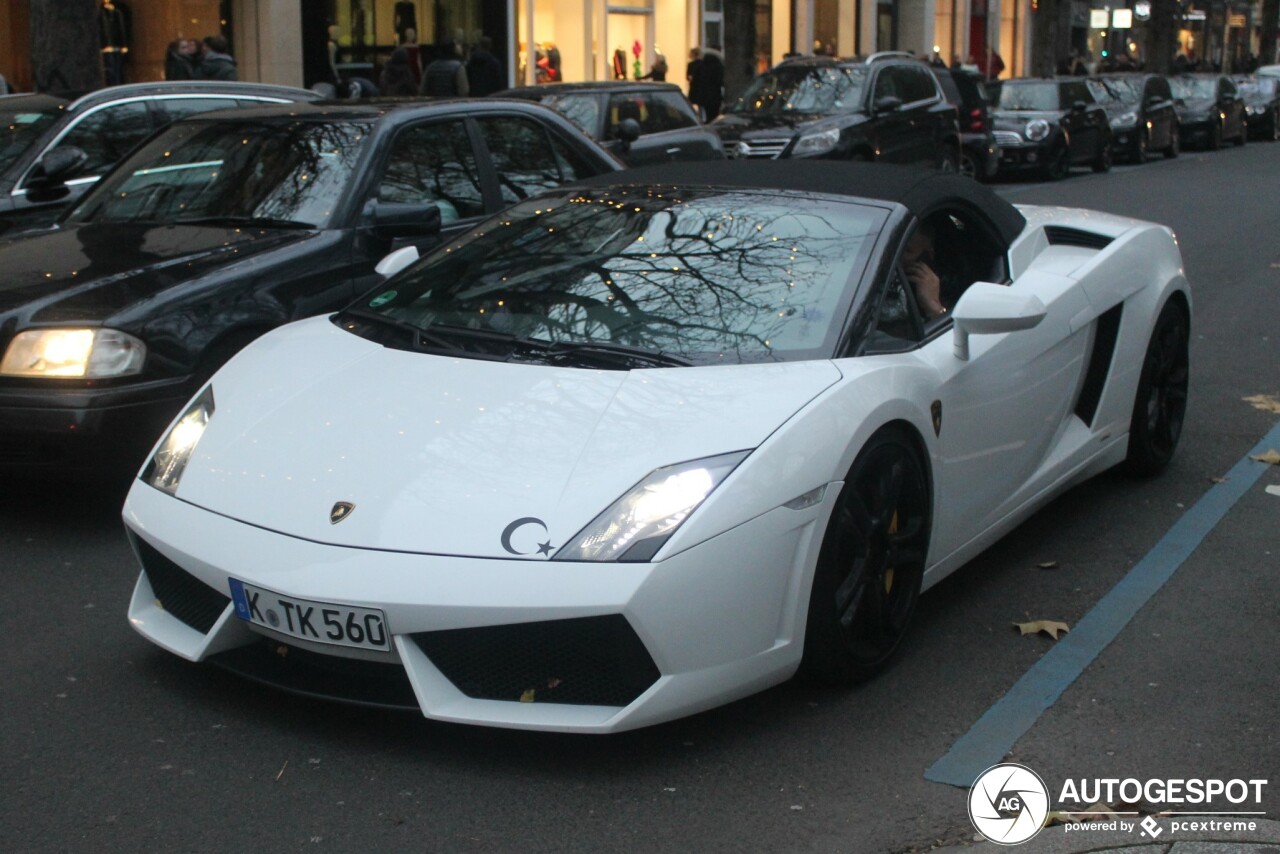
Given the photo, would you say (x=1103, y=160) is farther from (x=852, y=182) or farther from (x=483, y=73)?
(x=852, y=182)

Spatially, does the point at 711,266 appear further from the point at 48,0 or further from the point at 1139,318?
the point at 48,0

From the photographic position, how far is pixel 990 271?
5.53 meters

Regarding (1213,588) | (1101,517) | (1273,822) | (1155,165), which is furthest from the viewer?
(1155,165)

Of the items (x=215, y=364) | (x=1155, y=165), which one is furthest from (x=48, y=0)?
(x=1155, y=165)

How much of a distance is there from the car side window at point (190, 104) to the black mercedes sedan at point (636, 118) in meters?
4.64

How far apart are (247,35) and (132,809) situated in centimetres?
2014

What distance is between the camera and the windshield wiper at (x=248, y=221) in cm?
651

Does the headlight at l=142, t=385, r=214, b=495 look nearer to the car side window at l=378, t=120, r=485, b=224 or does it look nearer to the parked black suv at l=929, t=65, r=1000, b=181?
the car side window at l=378, t=120, r=485, b=224

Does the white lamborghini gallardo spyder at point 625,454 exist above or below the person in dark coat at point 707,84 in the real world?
below

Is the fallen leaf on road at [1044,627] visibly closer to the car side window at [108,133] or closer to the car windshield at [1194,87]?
the car side window at [108,133]

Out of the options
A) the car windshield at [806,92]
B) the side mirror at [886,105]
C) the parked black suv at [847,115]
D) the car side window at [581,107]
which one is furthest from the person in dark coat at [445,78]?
the side mirror at [886,105]

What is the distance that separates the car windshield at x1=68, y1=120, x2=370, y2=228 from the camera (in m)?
6.64

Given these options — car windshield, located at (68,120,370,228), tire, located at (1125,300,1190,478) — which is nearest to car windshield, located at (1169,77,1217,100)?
tire, located at (1125,300,1190,478)

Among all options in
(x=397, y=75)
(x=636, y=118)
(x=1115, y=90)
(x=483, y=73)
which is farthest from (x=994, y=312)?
(x=1115, y=90)
